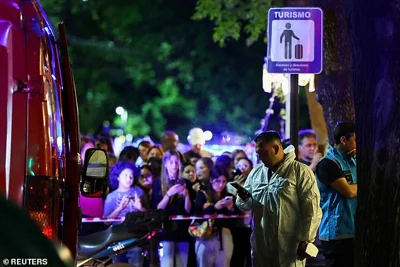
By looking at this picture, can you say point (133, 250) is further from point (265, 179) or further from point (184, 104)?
point (184, 104)

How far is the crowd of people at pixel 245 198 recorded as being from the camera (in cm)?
843

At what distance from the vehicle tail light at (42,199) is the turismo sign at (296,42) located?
444 cm

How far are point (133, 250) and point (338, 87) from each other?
3792 mm

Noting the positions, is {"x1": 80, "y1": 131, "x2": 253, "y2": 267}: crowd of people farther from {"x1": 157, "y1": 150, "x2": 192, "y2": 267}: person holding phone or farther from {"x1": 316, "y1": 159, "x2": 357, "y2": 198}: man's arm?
{"x1": 316, "y1": 159, "x2": 357, "y2": 198}: man's arm

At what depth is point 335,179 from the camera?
8.92m

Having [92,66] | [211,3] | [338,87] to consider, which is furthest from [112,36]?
[338,87]

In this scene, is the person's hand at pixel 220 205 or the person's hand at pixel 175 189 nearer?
the person's hand at pixel 175 189

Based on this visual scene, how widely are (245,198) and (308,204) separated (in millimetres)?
650

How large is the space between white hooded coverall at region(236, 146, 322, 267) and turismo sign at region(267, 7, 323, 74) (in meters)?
1.12

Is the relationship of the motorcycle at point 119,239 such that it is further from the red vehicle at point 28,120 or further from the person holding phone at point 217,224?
the red vehicle at point 28,120

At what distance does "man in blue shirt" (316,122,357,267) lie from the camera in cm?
895

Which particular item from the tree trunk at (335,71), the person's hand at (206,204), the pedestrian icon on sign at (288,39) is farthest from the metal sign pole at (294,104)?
the tree trunk at (335,71)

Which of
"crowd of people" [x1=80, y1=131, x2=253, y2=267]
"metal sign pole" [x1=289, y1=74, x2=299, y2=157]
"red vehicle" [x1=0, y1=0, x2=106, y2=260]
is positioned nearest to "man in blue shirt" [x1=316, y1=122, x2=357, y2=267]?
"metal sign pole" [x1=289, y1=74, x2=299, y2=157]

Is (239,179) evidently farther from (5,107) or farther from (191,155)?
→ (5,107)
